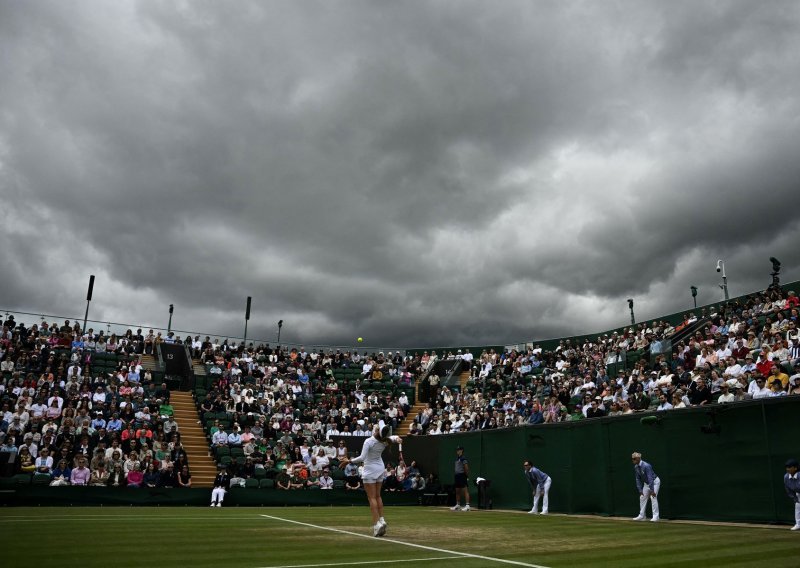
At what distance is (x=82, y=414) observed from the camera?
23750 mm

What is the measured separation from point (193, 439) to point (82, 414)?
5061mm

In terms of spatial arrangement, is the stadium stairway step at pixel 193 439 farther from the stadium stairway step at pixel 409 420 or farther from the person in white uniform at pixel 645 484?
the person in white uniform at pixel 645 484

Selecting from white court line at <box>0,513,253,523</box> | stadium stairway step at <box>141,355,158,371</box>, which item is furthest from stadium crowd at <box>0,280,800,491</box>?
white court line at <box>0,513,253,523</box>

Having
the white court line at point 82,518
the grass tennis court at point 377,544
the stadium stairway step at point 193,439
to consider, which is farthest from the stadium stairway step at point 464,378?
the white court line at point 82,518

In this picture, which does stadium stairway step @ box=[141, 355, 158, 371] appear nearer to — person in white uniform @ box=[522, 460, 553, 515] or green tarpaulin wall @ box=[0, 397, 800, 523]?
green tarpaulin wall @ box=[0, 397, 800, 523]

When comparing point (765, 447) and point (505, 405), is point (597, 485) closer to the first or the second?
point (765, 447)

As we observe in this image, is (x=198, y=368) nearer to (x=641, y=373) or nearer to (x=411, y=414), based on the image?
(x=411, y=414)

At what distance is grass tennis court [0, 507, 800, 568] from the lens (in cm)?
Result: 777

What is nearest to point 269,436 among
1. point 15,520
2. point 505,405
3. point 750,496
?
point 505,405

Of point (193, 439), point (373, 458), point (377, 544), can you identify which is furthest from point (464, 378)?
point (377, 544)

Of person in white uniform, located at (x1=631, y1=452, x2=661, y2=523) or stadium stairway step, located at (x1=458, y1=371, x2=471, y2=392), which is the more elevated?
stadium stairway step, located at (x1=458, y1=371, x2=471, y2=392)

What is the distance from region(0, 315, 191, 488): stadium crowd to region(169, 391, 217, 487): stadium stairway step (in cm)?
86

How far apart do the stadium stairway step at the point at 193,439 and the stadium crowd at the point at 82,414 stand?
2.81 ft

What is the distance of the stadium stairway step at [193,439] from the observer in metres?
24.9
